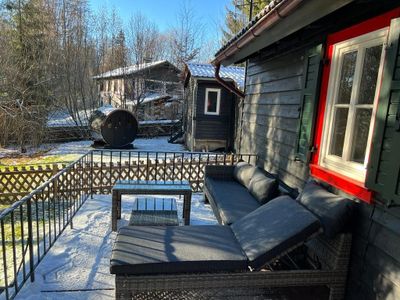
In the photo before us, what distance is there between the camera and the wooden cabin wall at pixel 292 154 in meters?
1.83

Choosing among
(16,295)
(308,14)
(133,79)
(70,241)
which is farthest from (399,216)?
(133,79)

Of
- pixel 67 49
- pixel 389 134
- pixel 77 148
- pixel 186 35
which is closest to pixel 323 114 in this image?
pixel 389 134

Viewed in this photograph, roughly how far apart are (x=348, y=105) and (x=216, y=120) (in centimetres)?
927

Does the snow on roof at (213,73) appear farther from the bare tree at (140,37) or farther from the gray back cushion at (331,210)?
the gray back cushion at (331,210)

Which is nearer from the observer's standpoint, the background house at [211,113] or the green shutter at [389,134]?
the green shutter at [389,134]

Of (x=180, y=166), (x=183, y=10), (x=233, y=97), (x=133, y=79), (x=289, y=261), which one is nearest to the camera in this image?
(x=289, y=261)

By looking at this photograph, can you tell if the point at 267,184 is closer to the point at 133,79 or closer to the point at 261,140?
the point at 261,140

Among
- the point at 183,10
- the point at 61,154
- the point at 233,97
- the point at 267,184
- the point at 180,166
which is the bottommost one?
the point at 61,154

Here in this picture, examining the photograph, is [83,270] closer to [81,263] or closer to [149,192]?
[81,263]

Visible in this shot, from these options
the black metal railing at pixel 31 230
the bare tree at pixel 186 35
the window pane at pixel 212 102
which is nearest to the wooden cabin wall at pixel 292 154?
the black metal railing at pixel 31 230

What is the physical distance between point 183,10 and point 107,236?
64.8ft

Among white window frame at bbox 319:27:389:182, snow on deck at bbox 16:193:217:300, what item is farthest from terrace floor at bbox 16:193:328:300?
white window frame at bbox 319:27:389:182

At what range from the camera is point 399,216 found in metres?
1.73

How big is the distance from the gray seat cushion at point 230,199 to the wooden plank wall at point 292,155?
1.75ft
